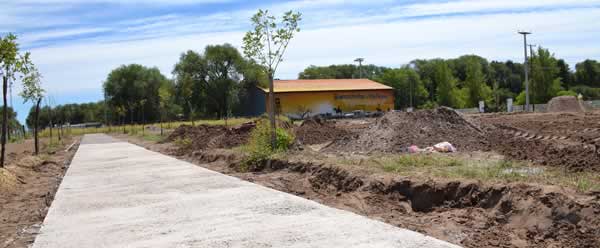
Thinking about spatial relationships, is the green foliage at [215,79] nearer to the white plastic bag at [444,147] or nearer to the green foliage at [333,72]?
the green foliage at [333,72]

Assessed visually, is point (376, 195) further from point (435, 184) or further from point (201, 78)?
point (201, 78)

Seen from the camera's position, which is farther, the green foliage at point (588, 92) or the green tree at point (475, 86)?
the green foliage at point (588, 92)

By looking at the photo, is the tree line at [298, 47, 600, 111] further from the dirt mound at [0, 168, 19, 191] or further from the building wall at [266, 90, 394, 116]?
the dirt mound at [0, 168, 19, 191]

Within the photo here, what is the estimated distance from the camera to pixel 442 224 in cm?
677

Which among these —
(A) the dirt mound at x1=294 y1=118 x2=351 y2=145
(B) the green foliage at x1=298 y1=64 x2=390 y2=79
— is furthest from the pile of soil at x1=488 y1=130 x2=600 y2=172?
(B) the green foliage at x1=298 y1=64 x2=390 y2=79

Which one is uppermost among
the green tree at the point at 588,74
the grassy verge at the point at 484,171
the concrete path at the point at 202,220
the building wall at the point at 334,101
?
the green tree at the point at 588,74

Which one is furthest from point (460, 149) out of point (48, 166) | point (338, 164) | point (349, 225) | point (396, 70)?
point (396, 70)

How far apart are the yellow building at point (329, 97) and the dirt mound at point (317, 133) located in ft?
122

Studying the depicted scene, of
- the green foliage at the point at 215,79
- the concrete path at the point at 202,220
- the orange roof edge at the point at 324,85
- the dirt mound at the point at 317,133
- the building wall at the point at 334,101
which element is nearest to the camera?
the concrete path at the point at 202,220

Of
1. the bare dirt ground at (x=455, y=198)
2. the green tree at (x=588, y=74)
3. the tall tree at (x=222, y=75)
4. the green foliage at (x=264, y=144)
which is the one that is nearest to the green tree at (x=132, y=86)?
the tall tree at (x=222, y=75)

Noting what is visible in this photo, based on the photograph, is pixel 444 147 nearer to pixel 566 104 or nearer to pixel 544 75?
pixel 566 104

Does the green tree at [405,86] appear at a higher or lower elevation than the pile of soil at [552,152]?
higher

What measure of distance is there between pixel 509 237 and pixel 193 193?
18.1 ft

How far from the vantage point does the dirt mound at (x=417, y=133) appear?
15.8 m
